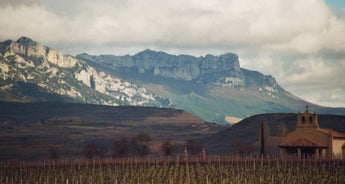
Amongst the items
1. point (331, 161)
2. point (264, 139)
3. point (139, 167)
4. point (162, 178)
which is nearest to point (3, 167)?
point (139, 167)

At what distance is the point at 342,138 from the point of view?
12350 cm

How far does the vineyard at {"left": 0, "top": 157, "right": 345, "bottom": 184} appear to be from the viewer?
10369 centimetres

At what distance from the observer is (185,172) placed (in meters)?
118

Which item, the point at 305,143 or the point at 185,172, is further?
the point at 305,143

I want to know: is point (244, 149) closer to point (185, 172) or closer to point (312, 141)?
point (312, 141)

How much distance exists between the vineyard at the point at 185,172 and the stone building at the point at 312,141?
4.06 m

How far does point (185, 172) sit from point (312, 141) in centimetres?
2476

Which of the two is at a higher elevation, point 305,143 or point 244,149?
point 244,149

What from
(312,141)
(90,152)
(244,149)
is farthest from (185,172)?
(90,152)

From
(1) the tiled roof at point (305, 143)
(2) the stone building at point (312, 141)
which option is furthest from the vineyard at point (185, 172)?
(2) the stone building at point (312, 141)

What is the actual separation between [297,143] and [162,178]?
90.3 ft

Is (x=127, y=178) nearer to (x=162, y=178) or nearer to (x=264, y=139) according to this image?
(x=162, y=178)

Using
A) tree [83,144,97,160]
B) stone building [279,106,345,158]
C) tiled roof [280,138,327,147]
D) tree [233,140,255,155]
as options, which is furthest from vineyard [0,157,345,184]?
tree [83,144,97,160]

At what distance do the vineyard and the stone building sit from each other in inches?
160
